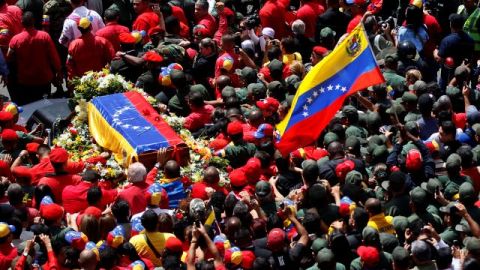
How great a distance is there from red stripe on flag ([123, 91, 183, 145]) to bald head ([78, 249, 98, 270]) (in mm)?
3638

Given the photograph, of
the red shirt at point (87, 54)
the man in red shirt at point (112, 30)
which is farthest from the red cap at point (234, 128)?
the man in red shirt at point (112, 30)

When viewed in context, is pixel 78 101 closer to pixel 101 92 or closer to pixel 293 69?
pixel 101 92

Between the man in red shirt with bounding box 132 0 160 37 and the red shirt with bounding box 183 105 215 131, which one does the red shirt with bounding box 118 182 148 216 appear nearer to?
the red shirt with bounding box 183 105 215 131

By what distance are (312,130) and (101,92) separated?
3648mm

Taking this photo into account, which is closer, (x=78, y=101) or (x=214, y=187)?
(x=214, y=187)

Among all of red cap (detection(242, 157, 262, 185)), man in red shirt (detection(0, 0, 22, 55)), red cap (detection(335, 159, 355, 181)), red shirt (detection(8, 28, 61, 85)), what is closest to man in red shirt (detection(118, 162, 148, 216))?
red cap (detection(242, 157, 262, 185))

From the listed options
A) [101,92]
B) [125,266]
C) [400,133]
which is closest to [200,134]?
[101,92]

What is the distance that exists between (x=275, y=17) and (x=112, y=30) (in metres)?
2.90

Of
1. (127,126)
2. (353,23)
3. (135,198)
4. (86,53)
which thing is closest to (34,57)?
(86,53)

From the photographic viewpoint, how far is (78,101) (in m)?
19.2

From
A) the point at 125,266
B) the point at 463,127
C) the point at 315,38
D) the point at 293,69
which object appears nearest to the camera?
the point at 125,266

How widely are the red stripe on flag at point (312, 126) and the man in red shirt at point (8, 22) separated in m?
5.83

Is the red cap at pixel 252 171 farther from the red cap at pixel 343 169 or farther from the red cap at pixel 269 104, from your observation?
the red cap at pixel 269 104

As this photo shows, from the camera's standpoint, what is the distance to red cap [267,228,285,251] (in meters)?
14.7
